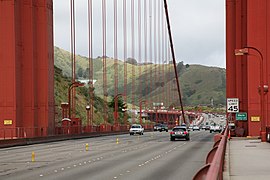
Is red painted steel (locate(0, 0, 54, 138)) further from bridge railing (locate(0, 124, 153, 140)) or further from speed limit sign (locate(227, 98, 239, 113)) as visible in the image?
speed limit sign (locate(227, 98, 239, 113))

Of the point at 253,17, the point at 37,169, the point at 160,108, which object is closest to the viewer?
the point at 37,169

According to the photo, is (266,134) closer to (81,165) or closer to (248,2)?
(248,2)

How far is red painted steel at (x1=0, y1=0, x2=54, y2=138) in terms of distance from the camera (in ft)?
198

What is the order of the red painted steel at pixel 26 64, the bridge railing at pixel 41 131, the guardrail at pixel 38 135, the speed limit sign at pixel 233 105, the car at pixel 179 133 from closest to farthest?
1. the speed limit sign at pixel 233 105
2. the guardrail at pixel 38 135
3. the bridge railing at pixel 41 131
4. the red painted steel at pixel 26 64
5. the car at pixel 179 133

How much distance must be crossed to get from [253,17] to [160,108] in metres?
102

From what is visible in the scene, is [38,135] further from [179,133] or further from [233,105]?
[233,105]

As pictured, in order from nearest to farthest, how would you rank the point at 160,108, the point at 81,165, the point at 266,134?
1. the point at 81,165
2. the point at 266,134
3. the point at 160,108

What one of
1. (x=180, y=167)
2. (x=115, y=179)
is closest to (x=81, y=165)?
(x=180, y=167)

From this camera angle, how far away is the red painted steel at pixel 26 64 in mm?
60219

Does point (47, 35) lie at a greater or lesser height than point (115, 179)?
greater

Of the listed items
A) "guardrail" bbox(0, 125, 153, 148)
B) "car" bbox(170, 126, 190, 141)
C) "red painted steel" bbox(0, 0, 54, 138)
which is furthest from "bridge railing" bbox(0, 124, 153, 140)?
"car" bbox(170, 126, 190, 141)

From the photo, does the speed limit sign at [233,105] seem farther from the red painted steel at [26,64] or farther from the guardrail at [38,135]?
the red painted steel at [26,64]

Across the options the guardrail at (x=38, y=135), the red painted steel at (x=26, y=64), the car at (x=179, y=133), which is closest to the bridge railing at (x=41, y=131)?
the guardrail at (x=38, y=135)

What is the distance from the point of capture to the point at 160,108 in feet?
520
